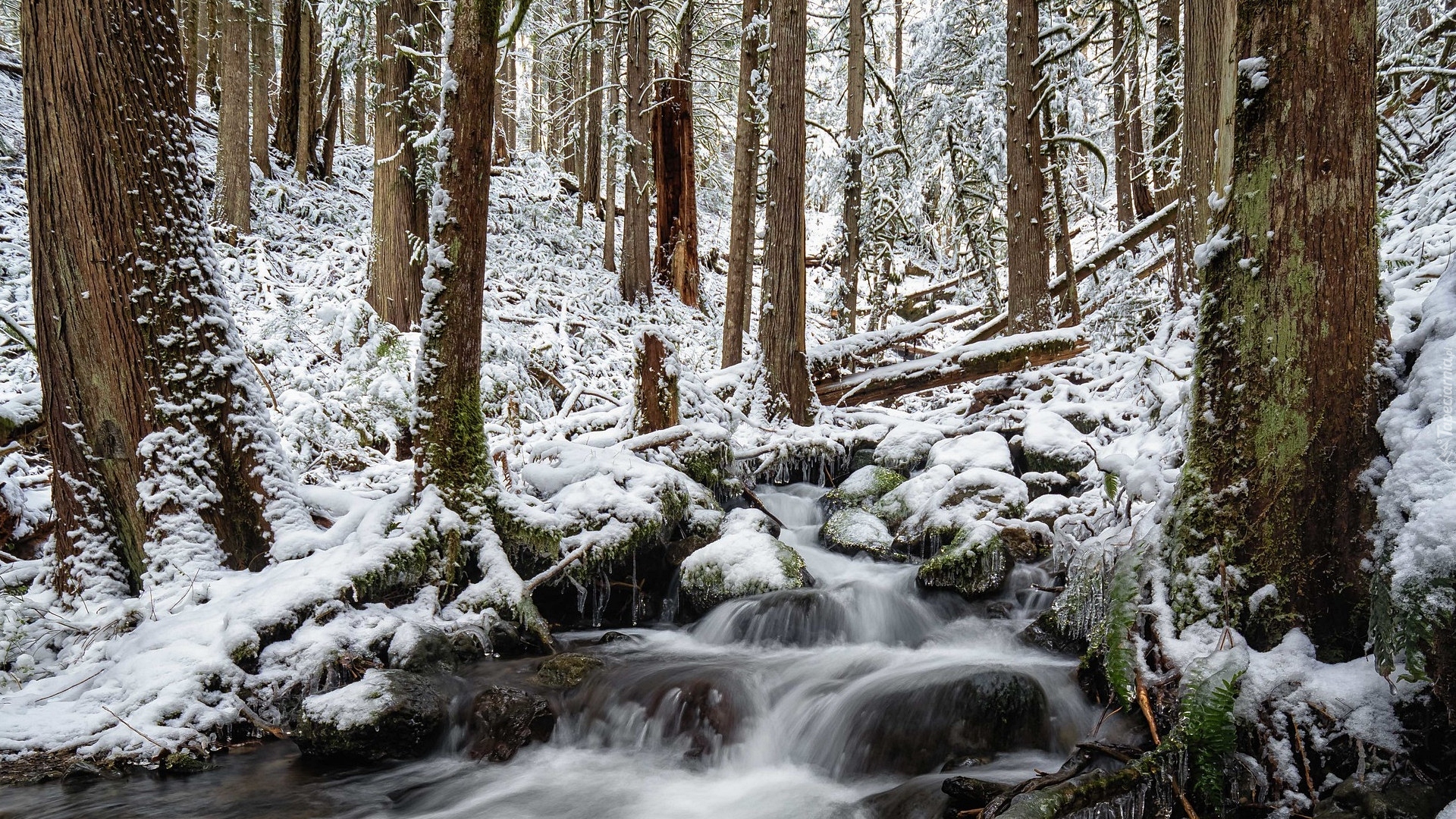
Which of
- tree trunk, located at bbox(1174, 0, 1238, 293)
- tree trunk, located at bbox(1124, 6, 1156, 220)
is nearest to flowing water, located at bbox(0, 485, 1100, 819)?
tree trunk, located at bbox(1174, 0, 1238, 293)

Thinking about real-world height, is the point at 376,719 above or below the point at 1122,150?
below

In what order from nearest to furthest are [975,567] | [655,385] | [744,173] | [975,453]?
1. [975,567]
2. [975,453]
3. [655,385]
4. [744,173]

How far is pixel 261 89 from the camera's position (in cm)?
1370

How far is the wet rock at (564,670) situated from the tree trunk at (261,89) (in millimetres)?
12440

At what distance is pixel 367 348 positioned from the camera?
25.2 ft

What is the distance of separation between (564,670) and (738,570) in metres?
1.82

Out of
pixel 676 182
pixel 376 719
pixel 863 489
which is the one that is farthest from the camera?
pixel 676 182

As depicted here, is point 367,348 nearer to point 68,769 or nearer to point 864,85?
point 68,769

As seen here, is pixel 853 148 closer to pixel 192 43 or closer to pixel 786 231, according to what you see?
pixel 786 231

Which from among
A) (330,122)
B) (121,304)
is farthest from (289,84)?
(121,304)

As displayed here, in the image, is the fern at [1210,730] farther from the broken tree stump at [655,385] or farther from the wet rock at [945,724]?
the broken tree stump at [655,385]

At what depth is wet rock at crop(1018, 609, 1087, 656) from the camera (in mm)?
4965

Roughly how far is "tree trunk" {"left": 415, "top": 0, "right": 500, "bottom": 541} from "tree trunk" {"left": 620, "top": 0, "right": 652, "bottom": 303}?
8.11 m

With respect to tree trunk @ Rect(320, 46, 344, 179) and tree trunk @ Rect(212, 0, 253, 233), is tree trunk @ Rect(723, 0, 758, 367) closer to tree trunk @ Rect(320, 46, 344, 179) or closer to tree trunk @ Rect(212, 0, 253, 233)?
tree trunk @ Rect(212, 0, 253, 233)
